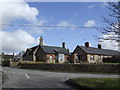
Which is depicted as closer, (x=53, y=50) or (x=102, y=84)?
(x=102, y=84)

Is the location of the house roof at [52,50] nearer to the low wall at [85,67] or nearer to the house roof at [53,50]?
the house roof at [53,50]

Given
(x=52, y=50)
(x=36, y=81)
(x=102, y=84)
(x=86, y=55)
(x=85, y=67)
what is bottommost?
(x=36, y=81)

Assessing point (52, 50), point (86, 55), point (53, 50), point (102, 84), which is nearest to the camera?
point (102, 84)

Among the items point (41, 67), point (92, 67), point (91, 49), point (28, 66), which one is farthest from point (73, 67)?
point (91, 49)

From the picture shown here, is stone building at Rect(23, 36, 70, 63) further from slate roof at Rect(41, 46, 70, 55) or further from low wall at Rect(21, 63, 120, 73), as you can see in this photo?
low wall at Rect(21, 63, 120, 73)

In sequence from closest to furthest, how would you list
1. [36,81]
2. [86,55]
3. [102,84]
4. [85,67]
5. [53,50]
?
1. [102,84]
2. [36,81]
3. [85,67]
4. [86,55]
5. [53,50]

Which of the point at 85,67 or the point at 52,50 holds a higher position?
the point at 52,50

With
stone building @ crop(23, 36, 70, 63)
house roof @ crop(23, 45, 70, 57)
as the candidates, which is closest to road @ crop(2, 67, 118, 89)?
stone building @ crop(23, 36, 70, 63)

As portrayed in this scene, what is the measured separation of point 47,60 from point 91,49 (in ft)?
45.4

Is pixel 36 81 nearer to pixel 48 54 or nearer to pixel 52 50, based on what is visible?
pixel 48 54

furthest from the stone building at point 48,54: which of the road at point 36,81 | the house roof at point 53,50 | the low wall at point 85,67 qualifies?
the road at point 36,81

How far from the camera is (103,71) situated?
92.8 ft

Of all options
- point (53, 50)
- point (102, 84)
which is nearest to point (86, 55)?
point (53, 50)

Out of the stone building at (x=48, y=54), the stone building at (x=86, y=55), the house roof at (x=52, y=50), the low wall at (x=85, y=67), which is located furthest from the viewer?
the house roof at (x=52, y=50)
